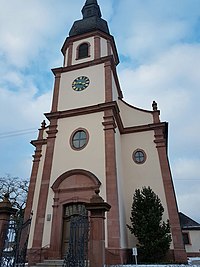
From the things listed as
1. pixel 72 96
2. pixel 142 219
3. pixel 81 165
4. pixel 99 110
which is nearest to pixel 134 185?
pixel 142 219

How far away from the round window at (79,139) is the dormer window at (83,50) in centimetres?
781

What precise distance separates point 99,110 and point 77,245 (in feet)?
33.3

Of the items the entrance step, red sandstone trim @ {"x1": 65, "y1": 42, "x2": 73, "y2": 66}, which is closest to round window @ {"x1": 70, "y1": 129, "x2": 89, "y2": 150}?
the entrance step

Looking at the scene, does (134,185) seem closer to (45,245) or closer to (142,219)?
(142,219)

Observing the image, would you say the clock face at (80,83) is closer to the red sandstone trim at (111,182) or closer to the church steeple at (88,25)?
the red sandstone trim at (111,182)

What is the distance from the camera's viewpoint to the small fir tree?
524 inches

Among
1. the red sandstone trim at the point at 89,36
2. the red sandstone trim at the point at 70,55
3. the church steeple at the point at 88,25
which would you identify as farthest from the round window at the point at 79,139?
the church steeple at the point at 88,25

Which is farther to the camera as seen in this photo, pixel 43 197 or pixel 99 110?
pixel 99 110

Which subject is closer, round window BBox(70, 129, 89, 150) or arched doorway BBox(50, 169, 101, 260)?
arched doorway BBox(50, 169, 101, 260)

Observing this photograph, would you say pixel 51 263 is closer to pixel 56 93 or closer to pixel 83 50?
pixel 56 93

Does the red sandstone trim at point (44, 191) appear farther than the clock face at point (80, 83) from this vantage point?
No

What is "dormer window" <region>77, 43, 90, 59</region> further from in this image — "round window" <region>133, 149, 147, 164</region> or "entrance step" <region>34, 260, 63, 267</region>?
"entrance step" <region>34, 260, 63, 267</region>

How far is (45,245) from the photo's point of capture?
13.0 m

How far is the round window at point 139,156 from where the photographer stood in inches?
691
